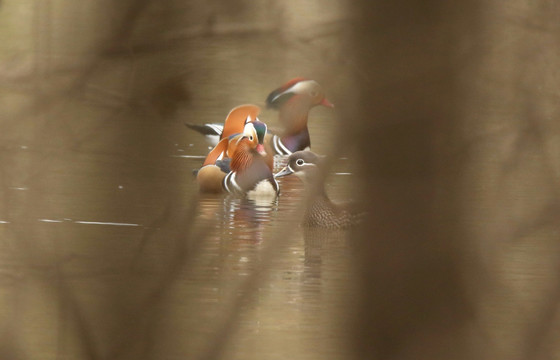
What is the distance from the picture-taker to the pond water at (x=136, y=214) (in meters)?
0.72

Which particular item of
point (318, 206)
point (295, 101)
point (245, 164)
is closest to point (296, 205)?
point (295, 101)

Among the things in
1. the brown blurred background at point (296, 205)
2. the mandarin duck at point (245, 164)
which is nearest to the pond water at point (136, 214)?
the brown blurred background at point (296, 205)

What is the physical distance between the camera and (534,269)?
31.9 inches

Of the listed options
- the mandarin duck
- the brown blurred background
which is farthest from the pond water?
the mandarin duck

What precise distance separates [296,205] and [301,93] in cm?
9

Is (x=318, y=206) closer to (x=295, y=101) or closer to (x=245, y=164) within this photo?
(x=295, y=101)

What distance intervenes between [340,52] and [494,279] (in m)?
0.20

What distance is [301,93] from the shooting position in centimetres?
72

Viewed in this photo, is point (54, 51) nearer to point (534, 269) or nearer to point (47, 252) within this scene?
point (47, 252)

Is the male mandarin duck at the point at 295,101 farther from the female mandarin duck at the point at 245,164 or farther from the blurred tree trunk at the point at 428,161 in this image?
the female mandarin duck at the point at 245,164

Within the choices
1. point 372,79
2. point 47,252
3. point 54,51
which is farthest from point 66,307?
point 372,79

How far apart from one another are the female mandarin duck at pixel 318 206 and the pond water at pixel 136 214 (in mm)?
19

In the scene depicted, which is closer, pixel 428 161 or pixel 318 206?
pixel 428 161

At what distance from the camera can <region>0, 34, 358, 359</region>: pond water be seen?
0.72 meters
